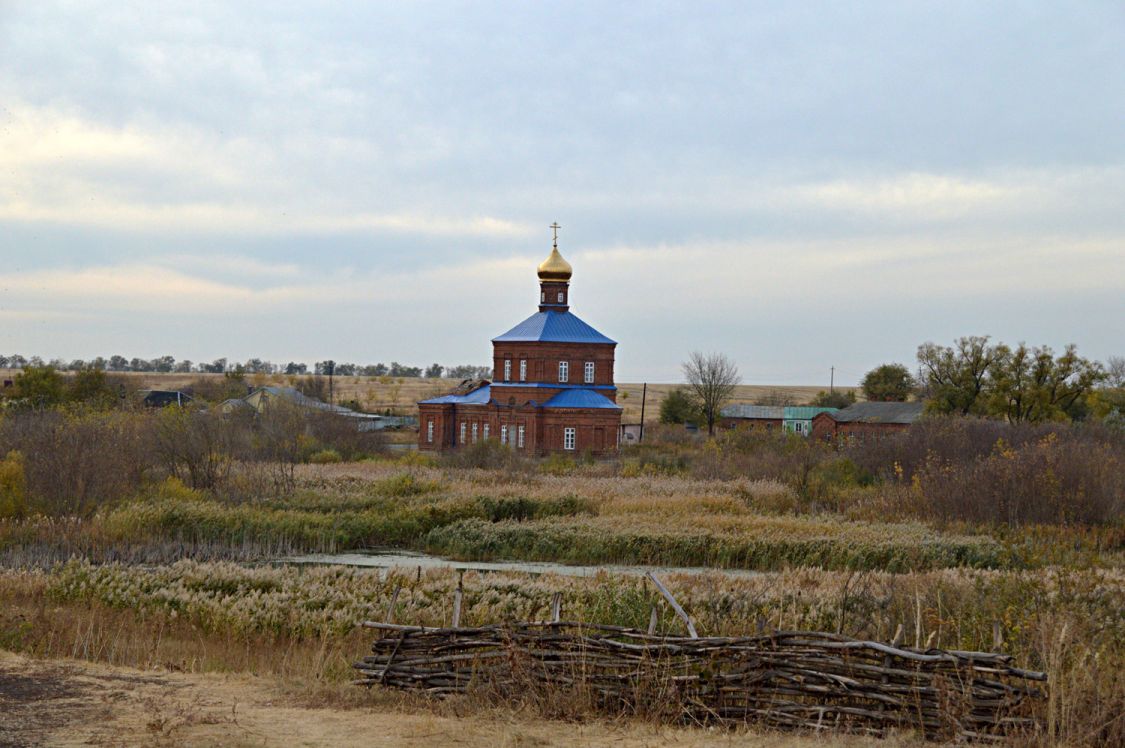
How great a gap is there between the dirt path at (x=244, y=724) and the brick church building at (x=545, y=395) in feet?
132

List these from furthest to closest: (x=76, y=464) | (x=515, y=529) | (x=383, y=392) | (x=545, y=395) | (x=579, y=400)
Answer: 1. (x=383, y=392)
2. (x=545, y=395)
3. (x=579, y=400)
4. (x=515, y=529)
5. (x=76, y=464)

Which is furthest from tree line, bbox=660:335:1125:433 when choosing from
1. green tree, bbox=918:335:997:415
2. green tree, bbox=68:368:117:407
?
green tree, bbox=68:368:117:407

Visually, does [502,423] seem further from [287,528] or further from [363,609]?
[363,609]

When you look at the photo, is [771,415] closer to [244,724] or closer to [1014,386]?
[1014,386]

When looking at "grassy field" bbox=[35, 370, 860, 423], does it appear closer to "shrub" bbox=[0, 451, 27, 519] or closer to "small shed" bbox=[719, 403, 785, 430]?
"small shed" bbox=[719, 403, 785, 430]

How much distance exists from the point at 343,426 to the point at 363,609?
38.3 metres

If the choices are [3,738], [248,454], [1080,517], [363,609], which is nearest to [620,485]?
[248,454]

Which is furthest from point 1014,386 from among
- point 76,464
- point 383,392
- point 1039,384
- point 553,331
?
point 383,392

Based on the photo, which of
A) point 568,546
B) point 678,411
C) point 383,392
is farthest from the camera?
point 383,392

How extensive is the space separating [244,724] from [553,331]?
4511cm

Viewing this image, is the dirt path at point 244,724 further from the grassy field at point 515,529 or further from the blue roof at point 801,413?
the blue roof at point 801,413

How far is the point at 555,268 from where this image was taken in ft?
179

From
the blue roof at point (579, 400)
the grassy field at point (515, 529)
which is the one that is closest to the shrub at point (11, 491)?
the grassy field at point (515, 529)

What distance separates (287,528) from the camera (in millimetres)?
24969
